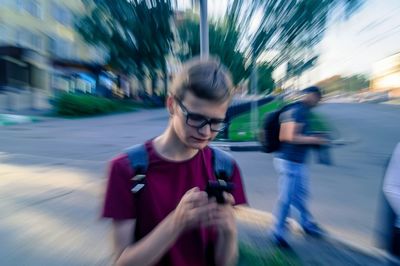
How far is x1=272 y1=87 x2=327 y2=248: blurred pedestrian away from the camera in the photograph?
3842 millimetres

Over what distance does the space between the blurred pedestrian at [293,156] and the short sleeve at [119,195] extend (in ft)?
9.10

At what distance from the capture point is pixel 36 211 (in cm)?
479

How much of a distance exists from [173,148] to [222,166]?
0.76ft

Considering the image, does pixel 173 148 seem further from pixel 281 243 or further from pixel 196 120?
pixel 281 243

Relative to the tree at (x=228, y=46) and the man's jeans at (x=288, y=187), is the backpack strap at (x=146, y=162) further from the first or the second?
the tree at (x=228, y=46)

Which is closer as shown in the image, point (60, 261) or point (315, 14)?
point (60, 261)

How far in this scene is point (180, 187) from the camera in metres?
1.41

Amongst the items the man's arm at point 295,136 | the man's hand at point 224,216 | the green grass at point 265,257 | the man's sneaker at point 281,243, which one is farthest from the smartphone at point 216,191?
the man's sneaker at point 281,243

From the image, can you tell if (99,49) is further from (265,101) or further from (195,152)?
(195,152)

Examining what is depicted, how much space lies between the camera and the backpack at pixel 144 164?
1341mm

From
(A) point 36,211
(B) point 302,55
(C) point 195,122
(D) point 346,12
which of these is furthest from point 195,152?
(B) point 302,55

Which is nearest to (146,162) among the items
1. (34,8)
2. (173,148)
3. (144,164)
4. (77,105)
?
(144,164)

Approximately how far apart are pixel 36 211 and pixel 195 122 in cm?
420

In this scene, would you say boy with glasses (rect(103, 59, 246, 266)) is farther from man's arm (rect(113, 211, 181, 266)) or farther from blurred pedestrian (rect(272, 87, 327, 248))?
blurred pedestrian (rect(272, 87, 327, 248))
